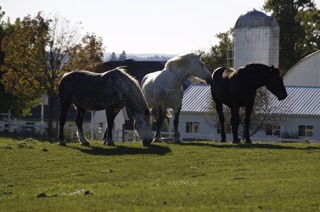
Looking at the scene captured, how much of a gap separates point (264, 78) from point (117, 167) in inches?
256

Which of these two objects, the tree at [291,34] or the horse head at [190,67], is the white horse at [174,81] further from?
the tree at [291,34]

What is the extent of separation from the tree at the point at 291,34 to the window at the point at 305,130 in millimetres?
31431

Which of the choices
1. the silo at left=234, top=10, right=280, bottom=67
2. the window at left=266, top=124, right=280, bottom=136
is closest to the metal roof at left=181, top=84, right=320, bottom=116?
the window at left=266, top=124, right=280, bottom=136

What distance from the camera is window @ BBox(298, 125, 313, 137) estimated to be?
63397mm

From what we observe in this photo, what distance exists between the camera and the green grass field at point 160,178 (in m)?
14.4

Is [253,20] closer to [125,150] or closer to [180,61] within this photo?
[180,61]

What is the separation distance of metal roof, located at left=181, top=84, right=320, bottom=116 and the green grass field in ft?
123

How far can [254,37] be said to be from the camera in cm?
7950

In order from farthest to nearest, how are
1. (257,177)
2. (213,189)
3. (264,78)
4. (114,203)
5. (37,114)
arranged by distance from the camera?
(37,114) → (264,78) → (257,177) → (213,189) → (114,203)

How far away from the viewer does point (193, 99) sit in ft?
222

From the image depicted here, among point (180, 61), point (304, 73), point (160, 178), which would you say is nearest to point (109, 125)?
point (180, 61)

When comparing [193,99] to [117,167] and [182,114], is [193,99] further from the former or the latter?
[117,167]

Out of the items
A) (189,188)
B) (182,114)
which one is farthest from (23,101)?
(189,188)

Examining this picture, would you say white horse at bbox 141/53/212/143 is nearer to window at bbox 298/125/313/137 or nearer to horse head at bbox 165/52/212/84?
horse head at bbox 165/52/212/84
